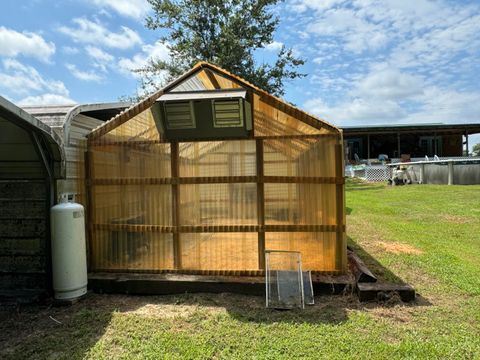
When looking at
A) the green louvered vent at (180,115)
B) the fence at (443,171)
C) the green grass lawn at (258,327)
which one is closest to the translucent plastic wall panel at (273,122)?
the green louvered vent at (180,115)

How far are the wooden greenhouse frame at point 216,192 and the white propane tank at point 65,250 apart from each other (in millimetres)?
606

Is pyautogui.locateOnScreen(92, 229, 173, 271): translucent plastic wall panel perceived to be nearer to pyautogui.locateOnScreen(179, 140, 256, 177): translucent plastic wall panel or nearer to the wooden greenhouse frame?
the wooden greenhouse frame

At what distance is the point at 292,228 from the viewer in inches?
193

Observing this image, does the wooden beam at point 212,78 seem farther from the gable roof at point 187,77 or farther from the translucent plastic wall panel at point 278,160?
the translucent plastic wall panel at point 278,160

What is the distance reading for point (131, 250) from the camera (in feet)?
17.3

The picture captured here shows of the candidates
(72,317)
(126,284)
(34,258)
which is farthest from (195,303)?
(34,258)

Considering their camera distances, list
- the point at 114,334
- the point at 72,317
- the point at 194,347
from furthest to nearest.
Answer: the point at 72,317, the point at 114,334, the point at 194,347

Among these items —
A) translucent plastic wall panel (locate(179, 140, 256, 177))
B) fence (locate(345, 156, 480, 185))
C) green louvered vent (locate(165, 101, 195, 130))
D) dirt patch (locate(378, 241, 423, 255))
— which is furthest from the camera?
fence (locate(345, 156, 480, 185))

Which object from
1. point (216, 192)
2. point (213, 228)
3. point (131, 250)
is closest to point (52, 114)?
point (131, 250)

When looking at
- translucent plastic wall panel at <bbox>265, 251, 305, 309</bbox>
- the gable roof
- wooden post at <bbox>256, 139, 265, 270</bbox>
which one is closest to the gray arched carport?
the gable roof

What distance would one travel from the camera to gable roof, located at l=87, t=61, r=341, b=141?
15.8ft

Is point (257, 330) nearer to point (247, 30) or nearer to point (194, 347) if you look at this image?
point (194, 347)

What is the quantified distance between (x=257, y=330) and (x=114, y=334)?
140cm

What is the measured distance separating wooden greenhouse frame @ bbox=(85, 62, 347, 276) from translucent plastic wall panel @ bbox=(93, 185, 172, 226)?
1 cm
